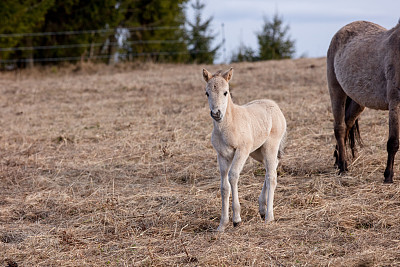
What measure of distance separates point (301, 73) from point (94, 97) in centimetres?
639

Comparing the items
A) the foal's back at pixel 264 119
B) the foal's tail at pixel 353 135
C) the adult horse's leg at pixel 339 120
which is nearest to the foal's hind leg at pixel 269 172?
the foal's back at pixel 264 119

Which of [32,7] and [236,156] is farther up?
[32,7]

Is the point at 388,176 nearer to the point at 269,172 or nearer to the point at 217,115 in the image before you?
the point at 269,172

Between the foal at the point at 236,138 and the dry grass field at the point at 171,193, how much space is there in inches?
9.9

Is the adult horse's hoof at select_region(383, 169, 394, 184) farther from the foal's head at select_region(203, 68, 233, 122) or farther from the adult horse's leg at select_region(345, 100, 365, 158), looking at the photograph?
the foal's head at select_region(203, 68, 233, 122)

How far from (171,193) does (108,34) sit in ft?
55.6

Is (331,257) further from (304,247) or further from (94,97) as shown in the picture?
(94,97)

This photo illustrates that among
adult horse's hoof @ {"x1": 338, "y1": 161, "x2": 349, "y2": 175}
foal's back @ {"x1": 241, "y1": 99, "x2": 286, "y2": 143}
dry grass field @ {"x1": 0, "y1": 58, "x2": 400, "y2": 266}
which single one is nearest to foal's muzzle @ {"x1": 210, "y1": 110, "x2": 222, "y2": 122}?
foal's back @ {"x1": 241, "y1": 99, "x2": 286, "y2": 143}

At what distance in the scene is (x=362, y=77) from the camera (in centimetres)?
659

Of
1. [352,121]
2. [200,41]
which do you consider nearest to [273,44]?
[200,41]

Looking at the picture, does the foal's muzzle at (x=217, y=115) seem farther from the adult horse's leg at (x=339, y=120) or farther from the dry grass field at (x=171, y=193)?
the adult horse's leg at (x=339, y=120)

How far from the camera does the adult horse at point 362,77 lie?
606cm

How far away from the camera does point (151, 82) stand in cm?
1535

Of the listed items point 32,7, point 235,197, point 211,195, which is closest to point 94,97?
point 32,7
